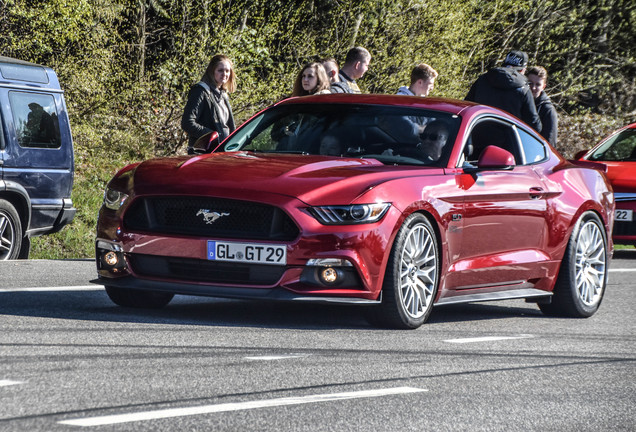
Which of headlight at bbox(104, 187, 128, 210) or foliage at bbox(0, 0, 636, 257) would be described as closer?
headlight at bbox(104, 187, 128, 210)

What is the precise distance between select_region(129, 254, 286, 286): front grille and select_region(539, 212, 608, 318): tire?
9.32 feet

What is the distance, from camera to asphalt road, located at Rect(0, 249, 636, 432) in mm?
4930

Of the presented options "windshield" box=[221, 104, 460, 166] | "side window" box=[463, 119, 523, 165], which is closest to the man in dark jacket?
"side window" box=[463, 119, 523, 165]

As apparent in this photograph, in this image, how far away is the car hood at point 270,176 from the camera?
284 inches

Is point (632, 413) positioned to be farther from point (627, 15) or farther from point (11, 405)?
point (627, 15)

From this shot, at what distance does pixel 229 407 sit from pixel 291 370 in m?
0.97

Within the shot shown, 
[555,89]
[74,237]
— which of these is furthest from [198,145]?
[555,89]

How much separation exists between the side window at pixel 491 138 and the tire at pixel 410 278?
3.73 feet

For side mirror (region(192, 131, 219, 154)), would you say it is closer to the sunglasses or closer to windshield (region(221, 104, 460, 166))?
windshield (region(221, 104, 460, 166))

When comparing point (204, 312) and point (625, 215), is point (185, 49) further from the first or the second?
point (204, 312)

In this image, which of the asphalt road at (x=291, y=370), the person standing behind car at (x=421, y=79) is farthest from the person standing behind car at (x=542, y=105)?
the asphalt road at (x=291, y=370)

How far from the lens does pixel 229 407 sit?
502 centimetres

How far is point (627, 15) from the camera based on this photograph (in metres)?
30.7

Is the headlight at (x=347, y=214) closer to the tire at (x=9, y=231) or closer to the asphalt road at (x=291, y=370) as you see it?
the asphalt road at (x=291, y=370)
